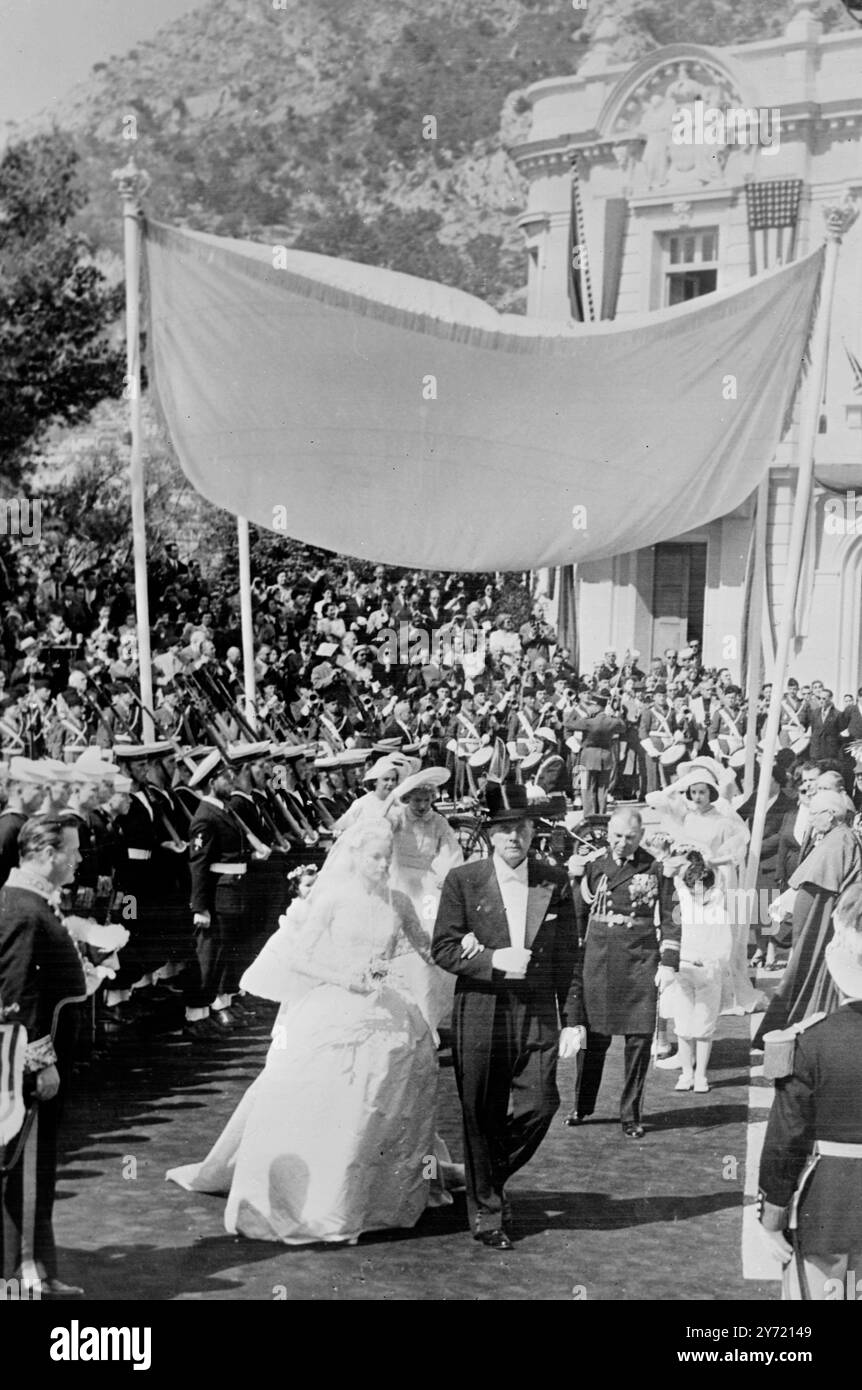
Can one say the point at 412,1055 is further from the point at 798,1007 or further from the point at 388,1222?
the point at 798,1007

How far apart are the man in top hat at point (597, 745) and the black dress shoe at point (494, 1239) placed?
2622 millimetres

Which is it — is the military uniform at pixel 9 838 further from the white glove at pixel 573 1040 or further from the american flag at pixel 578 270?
the american flag at pixel 578 270

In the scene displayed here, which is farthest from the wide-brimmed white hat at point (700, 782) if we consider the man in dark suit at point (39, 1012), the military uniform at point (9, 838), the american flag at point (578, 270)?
the man in dark suit at point (39, 1012)

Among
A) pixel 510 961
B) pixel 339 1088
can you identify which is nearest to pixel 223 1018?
pixel 339 1088

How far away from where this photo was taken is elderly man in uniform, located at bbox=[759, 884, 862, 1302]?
184 inches

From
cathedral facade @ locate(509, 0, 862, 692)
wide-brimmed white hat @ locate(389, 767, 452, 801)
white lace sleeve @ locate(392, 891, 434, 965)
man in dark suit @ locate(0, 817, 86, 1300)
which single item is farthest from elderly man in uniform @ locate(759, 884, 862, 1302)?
cathedral facade @ locate(509, 0, 862, 692)

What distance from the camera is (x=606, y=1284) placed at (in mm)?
5707

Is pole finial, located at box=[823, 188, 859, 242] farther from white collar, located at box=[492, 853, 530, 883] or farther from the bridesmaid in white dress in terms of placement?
white collar, located at box=[492, 853, 530, 883]

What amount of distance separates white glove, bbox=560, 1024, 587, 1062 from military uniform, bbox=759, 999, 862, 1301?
1.65 metres

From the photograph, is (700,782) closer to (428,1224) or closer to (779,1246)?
(428,1224)

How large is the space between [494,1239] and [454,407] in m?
3.13

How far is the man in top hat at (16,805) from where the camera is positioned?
20.2ft

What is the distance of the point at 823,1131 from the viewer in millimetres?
4773
